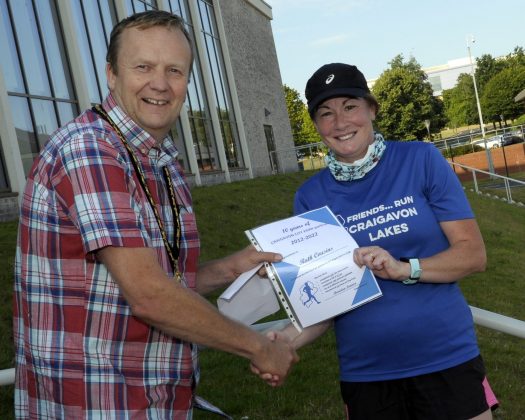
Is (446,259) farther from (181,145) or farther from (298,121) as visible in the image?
(298,121)

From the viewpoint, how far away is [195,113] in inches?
1061

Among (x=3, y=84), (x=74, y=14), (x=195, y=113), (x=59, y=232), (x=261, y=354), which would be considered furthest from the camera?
(x=195, y=113)

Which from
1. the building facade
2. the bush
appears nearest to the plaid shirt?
the building facade

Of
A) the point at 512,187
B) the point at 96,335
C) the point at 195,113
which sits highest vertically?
the point at 195,113

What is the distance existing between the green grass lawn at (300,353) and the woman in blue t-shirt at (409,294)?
2.59m

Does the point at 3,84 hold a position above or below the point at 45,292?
above

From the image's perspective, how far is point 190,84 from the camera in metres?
27.2

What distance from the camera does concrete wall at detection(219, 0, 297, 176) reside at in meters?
33.2

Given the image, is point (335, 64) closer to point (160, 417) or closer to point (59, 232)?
point (59, 232)

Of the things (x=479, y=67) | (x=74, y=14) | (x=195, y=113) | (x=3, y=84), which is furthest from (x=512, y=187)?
(x=479, y=67)

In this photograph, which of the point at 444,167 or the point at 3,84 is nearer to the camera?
the point at 444,167

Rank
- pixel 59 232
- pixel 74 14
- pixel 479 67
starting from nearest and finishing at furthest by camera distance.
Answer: pixel 59 232 < pixel 74 14 < pixel 479 67

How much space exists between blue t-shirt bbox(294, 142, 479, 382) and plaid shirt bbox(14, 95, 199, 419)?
888 millimetres

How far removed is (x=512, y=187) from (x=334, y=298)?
91.1 ft
